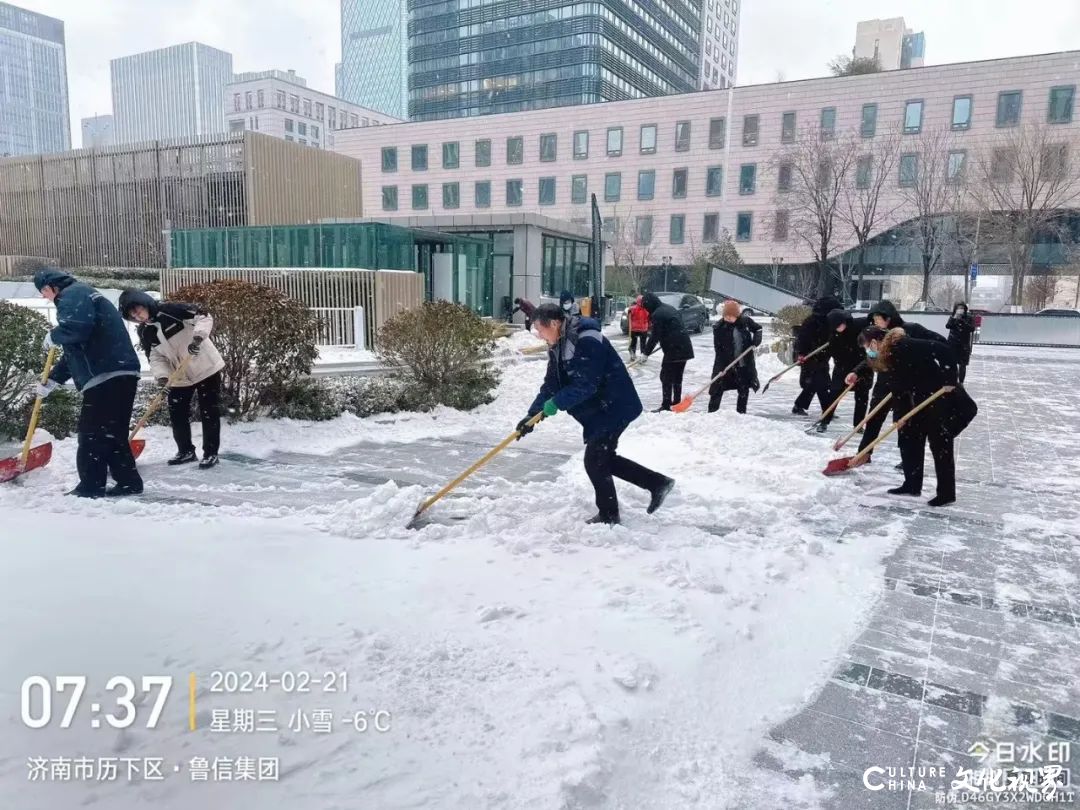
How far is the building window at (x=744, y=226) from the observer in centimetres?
4069

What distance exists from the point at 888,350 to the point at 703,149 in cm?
3997

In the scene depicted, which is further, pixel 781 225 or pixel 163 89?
pixel 163 89

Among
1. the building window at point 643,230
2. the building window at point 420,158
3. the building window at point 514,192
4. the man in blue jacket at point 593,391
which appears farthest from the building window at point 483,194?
the man in blue jacket at point 593,391

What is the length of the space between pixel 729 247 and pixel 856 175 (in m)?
9.49

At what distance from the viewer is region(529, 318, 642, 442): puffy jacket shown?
4.29 m

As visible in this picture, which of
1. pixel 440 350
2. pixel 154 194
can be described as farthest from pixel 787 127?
pixel 440 350

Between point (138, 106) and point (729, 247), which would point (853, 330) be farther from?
point (138, 106)

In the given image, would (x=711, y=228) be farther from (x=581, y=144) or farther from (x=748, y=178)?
(x=581, y=144)

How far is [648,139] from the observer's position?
43125 millimetres

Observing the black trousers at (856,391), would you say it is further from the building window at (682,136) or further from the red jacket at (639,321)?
the building window at (682,136)

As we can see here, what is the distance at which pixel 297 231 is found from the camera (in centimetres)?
1602

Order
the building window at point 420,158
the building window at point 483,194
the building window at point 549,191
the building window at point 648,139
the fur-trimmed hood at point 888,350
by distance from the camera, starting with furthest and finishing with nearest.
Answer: the building window at point 420,158 < the building window at point 483,194 < the building window at point 549,191 < the building window at point 648,139 < the fur-trimmed hood at point 888,350

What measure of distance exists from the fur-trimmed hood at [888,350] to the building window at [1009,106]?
126 ft

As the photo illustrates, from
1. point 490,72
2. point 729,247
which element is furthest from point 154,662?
point 490,72
